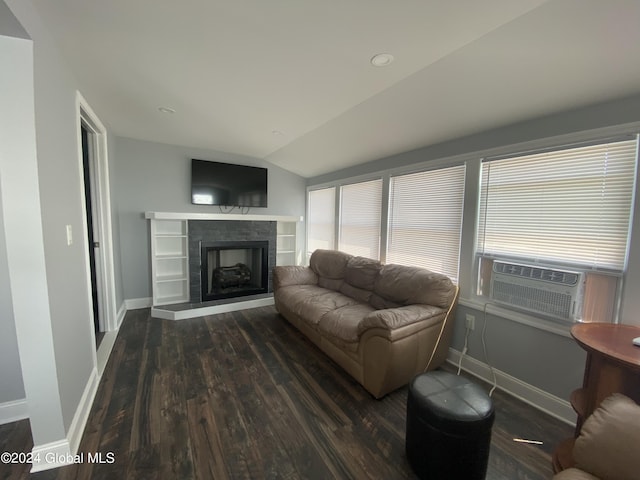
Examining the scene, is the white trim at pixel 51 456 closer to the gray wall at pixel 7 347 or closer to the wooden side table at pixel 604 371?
the gray wall at pixel 7 347

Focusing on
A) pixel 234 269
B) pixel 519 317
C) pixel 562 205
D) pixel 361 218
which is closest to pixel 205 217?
Result: pixel 234 269

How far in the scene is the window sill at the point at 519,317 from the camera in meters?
1.83

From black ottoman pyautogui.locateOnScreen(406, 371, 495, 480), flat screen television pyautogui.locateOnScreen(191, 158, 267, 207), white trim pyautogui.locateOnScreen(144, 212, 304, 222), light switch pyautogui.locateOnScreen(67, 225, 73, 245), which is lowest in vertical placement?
black ottoman pyautogui.locateOnScreen(406, 371, 495, 480)

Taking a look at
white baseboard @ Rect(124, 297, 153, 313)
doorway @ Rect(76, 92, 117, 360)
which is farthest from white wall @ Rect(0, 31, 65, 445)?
white baseboard @ Rect(124, 297, 153, 313)

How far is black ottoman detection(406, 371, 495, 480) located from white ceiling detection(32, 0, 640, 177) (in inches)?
75.8

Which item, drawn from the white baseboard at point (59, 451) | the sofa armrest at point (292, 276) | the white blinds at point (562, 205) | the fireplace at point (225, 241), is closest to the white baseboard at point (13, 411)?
the white baseboard at point (59, 451)

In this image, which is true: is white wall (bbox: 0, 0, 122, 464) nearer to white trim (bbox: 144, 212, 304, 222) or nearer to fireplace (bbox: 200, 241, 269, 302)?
white trim (bbox: 144, 212, 304, 222)

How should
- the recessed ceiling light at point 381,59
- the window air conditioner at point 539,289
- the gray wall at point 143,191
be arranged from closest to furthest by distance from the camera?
the recessed ceiling light at point 381,59, the window air conditioner at point 539,289, the gray wall at point 143,191

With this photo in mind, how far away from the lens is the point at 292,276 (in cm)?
358

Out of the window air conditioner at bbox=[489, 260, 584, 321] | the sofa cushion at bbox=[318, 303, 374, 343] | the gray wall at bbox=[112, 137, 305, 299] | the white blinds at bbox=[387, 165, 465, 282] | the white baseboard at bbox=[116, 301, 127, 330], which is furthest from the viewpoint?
the gray wall at bbox=[112, 137, 305, 299]

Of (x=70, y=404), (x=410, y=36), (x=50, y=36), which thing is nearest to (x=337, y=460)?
(x=70, y=404)

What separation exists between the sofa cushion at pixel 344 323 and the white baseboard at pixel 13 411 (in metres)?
2.14

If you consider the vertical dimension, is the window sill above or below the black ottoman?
above

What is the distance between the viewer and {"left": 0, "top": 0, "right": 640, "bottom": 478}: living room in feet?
4.04
